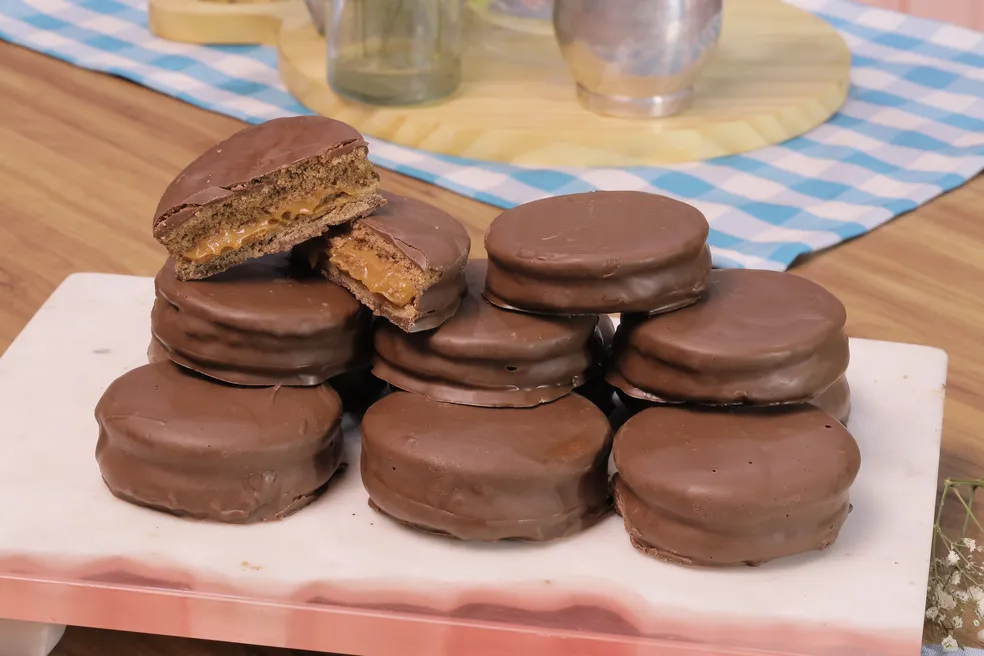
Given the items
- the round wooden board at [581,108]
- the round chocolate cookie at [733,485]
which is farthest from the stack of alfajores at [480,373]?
the round wooden board at [581,108]

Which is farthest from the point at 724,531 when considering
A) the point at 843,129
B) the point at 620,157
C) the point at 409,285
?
the point at 843,129

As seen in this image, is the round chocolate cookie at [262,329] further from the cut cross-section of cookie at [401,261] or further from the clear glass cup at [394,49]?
the clear glass cup at [394,49]

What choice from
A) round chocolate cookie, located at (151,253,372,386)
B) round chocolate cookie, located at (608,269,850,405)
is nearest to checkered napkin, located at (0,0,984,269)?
round chocolate cookie, located at (608,269,850,405)

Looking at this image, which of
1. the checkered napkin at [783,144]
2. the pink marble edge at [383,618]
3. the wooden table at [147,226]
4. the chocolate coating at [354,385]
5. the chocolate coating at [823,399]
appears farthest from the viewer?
the checkered napkin at [783,144]

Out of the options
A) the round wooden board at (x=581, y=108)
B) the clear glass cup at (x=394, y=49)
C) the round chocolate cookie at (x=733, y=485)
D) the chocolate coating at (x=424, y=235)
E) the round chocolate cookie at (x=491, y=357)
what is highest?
the chocolate coating at (x=424, y=235)

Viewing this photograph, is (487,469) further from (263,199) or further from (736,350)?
(263,199)

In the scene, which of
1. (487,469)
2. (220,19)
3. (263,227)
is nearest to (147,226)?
(220,19)
